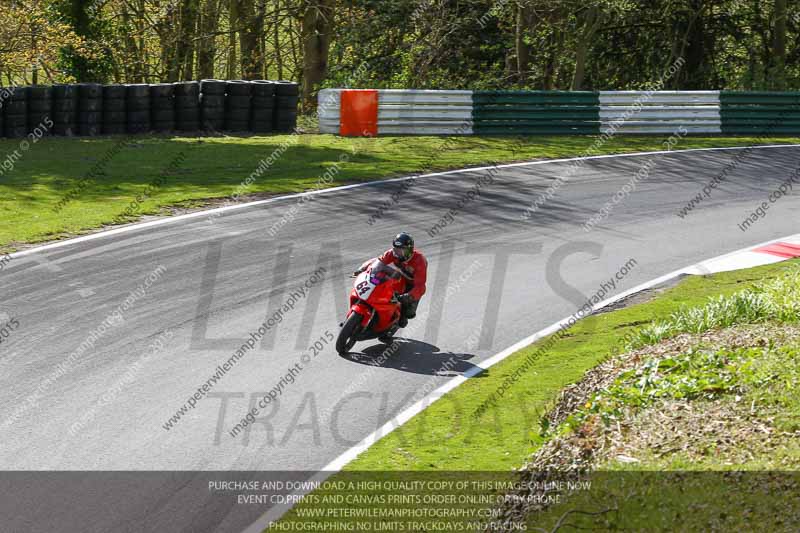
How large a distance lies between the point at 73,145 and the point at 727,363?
17199mm

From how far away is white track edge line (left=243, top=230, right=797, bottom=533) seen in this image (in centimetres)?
767

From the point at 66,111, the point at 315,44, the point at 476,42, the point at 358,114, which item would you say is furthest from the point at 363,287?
the point at 476,42

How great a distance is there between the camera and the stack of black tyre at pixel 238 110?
24.8 metres

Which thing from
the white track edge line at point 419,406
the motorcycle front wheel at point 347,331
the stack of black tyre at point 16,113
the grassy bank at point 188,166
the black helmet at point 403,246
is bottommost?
the white track edge line at point 419,406

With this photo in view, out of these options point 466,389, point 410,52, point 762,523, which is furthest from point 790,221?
point 410,52

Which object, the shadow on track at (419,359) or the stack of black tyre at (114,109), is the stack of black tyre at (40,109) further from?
the shadow on track at (419,359)

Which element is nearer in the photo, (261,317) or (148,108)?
(261,317)

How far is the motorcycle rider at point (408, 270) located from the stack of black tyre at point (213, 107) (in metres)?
13.9

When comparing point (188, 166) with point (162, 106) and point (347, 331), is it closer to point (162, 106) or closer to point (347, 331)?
point (162, 106)

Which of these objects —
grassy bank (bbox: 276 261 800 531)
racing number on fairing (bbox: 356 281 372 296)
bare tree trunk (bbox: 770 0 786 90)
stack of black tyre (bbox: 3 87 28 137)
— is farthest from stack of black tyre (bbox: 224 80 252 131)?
bare tree trunk (bbox: 770 0 786 90)

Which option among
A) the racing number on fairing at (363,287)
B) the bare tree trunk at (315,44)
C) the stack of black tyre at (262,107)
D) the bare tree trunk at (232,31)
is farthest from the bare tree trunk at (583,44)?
the racing number on fairing at (363,287)

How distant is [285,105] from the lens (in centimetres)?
2530

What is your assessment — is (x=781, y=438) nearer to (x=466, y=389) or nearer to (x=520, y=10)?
(x=466, y=389)

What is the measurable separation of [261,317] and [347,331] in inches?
58.5
